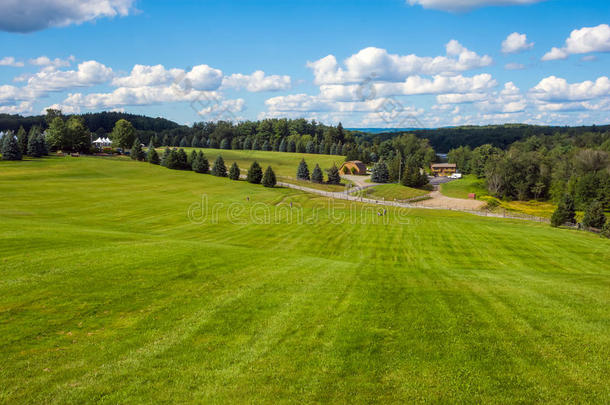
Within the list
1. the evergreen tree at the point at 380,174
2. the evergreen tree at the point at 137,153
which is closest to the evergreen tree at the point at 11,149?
the evergreen tree at the point at 137,153

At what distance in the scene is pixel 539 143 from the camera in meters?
184

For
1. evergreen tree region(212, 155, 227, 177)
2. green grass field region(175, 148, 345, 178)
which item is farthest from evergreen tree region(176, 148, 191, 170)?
green grass field region(175, 148, 345, 178)

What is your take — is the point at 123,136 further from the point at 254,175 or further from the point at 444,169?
the point at 444,169

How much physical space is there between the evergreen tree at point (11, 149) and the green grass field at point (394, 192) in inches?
3322

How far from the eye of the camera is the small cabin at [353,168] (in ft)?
448

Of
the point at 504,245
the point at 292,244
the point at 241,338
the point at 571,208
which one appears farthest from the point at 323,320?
the point at 571,208

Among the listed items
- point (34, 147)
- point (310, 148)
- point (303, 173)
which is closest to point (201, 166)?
point (303, 173)

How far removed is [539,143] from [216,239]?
19930cm

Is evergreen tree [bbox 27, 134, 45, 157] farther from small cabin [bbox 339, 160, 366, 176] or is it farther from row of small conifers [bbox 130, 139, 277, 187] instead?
small cabin [bbox 339, 160, 366, 176]

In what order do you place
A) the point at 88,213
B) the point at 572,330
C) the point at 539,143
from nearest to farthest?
the point at 572,330 → the point at 88,213 → the point at 539,143

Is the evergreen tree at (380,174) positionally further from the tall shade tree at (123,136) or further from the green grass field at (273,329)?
the green grass field at (273,329)

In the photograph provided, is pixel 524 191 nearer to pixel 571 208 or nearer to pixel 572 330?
pixel 571 208

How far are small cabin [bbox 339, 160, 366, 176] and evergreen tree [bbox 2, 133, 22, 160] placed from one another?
96.5 meters

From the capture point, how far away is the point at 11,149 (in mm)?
83812
